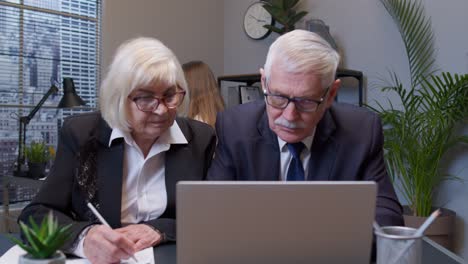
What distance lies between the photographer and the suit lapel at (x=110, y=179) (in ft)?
4.60

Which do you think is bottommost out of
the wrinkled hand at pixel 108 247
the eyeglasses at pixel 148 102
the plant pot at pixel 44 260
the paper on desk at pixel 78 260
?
the paper on desk at pixel 78 260

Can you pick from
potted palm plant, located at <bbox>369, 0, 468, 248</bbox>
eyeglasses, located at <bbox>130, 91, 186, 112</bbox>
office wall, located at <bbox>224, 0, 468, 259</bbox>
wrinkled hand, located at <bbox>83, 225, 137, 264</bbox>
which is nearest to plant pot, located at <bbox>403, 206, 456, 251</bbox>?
potted palm plant, located at <bbox>369, 0, 468, 248</bbox>

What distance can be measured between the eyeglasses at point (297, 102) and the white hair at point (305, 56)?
0.15ft

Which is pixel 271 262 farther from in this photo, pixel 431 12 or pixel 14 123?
pixel 14 123

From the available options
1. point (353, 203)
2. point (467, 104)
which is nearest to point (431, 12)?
point (467, 104)

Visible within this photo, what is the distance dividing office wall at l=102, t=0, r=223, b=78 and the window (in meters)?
0.12

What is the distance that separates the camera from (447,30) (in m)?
3.15

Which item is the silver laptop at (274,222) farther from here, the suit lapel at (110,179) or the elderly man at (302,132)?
the suit lapel at (110,179)

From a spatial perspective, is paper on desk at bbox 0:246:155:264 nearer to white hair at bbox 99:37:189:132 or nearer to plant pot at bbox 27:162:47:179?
white hair at bbox 99:37:189:132

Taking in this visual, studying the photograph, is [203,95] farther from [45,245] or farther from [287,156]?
[45,245]

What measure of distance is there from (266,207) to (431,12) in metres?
2.89

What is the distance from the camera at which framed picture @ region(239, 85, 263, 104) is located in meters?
3.94

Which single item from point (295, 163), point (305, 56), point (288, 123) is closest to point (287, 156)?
point (295, 163)

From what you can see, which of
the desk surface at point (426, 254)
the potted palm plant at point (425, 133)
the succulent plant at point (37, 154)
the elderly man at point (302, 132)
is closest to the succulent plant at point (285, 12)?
the potted palm plant at point (425, 133)
